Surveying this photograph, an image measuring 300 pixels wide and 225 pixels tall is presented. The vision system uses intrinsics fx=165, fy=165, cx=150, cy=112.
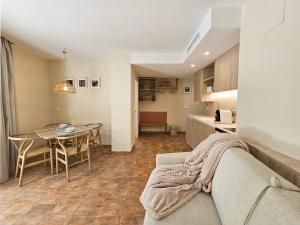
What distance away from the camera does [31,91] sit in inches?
151

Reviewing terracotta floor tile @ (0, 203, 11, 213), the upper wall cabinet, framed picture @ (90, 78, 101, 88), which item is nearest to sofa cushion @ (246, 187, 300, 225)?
the upper wall cabinet

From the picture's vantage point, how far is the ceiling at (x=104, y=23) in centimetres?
188

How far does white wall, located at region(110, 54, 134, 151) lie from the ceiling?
0.46 m

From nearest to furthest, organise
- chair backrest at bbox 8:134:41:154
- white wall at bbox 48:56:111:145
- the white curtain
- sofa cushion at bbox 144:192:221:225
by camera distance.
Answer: sofa cushion at bbox 144:192:221:225 → chair backrest at bbox 8:134:41:154 → the white curtain → white wall at bbox 48:56:111:145

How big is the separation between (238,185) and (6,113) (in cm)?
351

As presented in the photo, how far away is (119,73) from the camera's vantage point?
3.92m

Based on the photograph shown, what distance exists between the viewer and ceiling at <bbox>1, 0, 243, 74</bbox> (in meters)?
1.88

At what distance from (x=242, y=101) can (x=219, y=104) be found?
6.81 feet

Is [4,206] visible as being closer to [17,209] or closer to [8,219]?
[17,209]

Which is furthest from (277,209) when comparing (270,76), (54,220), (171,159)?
(54,220)

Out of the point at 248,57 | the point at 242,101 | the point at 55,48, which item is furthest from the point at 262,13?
the point at 55,48

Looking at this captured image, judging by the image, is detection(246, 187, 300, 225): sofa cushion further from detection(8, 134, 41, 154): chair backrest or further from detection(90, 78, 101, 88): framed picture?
detection(90, 78, 101, 88): framed picture

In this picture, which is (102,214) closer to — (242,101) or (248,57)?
(242,101)

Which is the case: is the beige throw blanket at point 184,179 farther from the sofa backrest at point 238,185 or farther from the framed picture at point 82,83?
the framed picture at point 82,83
